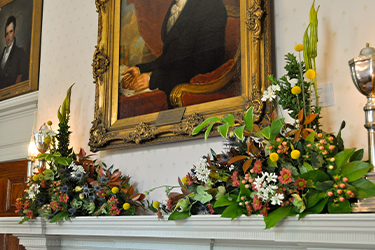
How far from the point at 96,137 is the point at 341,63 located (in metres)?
2.18

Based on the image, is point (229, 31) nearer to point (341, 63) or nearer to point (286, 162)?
point (341, 63)

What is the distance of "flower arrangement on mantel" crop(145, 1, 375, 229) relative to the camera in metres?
1.97

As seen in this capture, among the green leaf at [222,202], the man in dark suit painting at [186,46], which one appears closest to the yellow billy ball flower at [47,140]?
the man in dark suit painting at [186,46]

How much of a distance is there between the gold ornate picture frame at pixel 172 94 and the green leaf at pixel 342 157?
73cm

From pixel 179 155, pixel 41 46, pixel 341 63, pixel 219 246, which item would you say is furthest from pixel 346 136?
pixel 41 46

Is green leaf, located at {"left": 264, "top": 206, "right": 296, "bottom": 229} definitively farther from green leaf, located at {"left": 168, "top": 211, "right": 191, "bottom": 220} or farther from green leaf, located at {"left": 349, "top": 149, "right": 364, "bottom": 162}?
green leaf, located at {"left": 168, "top": 211, "right": 191, "bottom": 220}

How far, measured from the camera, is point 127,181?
11.0 ft

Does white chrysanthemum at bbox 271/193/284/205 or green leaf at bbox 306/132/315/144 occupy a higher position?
green leaf at bbox 306/132/315/144

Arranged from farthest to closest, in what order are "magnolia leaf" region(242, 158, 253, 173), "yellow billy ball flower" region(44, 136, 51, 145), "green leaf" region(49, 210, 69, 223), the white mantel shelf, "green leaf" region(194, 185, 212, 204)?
"yellow billy ball flower" region(44, 136, 51, 145) < "green leaf" region(49, 210, 69, 223) < "green leaf" region(194, 185, 212, 204) < "magnolia leaf" region(242, 158, 253, 173) < the white mantel shelf

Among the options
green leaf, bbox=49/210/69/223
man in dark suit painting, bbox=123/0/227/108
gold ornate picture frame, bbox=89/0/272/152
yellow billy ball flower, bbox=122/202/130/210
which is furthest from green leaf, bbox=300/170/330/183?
green leaf, bbox=49/210/69/223

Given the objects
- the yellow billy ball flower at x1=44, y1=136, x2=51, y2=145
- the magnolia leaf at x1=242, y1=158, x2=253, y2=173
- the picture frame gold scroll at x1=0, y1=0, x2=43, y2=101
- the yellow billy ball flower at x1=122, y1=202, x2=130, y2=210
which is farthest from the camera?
the picture frame gold scroll at x1=0, y1=0, x2=43, y2=101

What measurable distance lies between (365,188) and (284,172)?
0.38 m

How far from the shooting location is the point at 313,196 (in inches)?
78.3

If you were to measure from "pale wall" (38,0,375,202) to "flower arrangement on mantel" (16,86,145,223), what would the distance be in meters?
0.25
